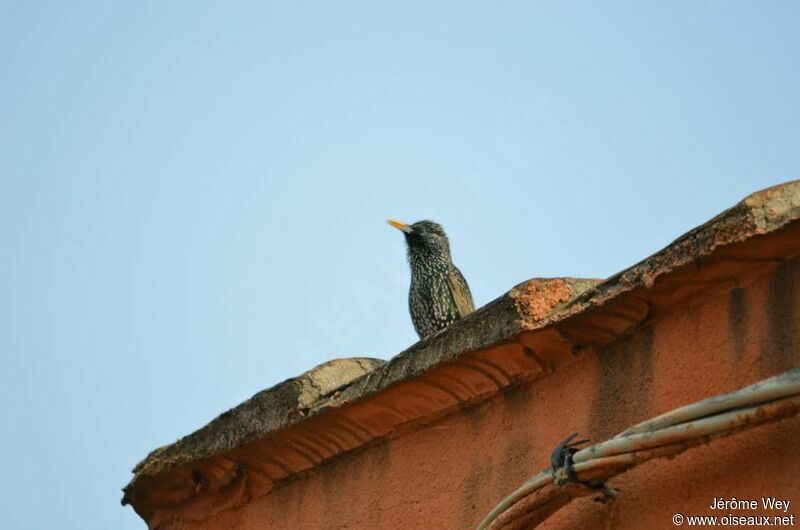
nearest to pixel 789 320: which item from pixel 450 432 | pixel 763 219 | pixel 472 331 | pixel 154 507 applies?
pixel 763 219

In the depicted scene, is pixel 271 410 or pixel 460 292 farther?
pixel 460 292

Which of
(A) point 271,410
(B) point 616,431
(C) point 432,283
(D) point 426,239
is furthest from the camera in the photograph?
(D) point 426,239

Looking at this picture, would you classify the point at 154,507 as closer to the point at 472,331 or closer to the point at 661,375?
the point at 472,331

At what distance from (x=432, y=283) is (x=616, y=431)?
6.36m

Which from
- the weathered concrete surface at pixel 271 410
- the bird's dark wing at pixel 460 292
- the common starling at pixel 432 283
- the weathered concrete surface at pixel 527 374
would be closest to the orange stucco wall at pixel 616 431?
the weathered concrete surface at pixel 527 374

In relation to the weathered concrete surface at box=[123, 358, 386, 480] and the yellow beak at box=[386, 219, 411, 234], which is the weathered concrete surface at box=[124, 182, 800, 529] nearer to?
the weathered concrete surface at box=[123, 358, 386, 480]

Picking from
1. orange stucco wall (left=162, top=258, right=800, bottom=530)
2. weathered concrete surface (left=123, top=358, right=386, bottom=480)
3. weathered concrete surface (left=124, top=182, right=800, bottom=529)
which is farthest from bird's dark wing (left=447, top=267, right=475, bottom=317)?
orange stucco wall (left=162, top=258, right=800, bottom=530)

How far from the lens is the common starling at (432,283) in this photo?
952 cm

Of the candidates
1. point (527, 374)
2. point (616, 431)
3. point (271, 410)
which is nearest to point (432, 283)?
point (271, 410)

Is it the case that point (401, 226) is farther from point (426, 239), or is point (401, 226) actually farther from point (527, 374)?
point (527, 374)

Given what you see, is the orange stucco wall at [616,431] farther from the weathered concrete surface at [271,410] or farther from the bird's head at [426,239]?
the bird's head at [426,239]

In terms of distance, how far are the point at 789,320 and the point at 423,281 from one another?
22.1 feet

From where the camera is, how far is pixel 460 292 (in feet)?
31.9

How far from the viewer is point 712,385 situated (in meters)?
3.19
